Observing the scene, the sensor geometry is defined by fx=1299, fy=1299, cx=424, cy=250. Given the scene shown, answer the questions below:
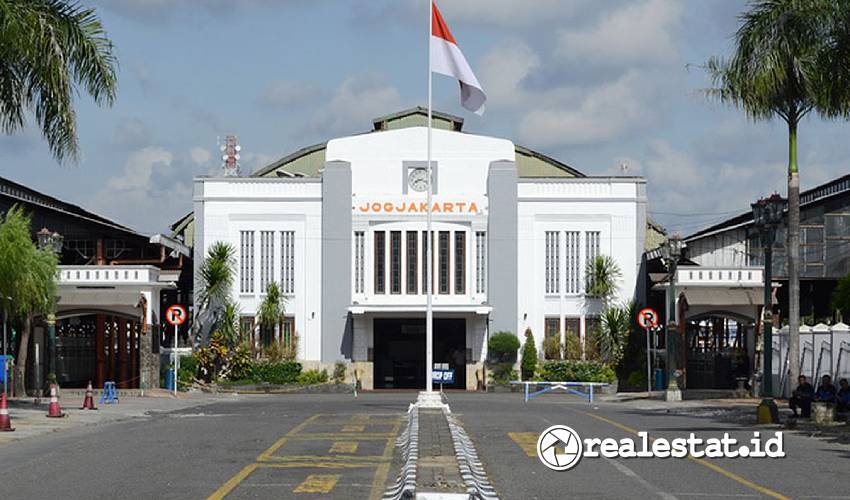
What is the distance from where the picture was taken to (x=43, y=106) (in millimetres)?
27844

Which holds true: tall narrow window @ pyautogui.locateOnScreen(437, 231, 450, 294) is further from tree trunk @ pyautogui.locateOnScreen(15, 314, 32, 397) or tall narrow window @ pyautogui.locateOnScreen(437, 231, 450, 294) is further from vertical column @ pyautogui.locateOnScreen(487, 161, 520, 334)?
tree trunk @ pyautogui.locateOnScreen(15, 314, 32, 397)

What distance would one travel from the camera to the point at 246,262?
57469 mm

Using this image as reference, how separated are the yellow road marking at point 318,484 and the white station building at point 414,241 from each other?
128 feet

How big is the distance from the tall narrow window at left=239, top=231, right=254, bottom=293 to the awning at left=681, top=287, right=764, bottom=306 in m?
18.9

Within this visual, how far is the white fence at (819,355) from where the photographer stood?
121ft

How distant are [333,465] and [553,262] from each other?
1548 inches

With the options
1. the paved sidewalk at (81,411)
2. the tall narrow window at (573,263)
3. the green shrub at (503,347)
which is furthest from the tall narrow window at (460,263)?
the paved sidewalk at (81,411)

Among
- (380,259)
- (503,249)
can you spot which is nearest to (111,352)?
(380,259)

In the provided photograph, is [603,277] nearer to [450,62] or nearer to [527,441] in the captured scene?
[450,62]

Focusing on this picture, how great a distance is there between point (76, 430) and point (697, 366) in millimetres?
30521

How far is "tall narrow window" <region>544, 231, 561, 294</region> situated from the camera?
57406mm

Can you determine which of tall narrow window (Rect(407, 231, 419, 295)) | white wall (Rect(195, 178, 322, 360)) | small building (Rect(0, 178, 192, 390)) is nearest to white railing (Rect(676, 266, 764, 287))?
tall narrow window (Rect(407, 231, 419, 295))

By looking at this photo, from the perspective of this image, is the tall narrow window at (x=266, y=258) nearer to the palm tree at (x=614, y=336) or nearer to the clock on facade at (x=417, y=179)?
the clock on facade at (x=417, y=179)

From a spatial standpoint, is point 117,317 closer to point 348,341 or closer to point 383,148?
point 348,341
